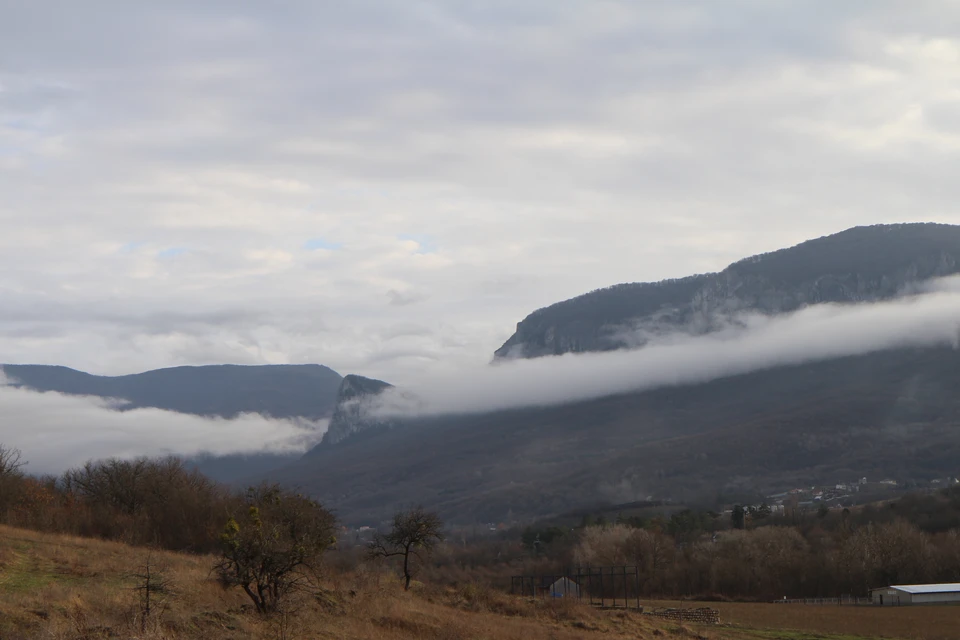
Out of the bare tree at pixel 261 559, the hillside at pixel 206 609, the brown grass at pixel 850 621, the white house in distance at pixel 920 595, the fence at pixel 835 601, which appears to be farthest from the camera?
the fence at pixel 835 601

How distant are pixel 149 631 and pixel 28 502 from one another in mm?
34310

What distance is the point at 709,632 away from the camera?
45.8 m

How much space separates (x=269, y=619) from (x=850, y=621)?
4319 centimetres

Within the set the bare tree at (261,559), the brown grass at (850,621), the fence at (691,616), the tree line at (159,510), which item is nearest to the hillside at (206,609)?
the bare tree at (261,559)

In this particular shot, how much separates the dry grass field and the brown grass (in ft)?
0.53

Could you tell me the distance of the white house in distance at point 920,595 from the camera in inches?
2931

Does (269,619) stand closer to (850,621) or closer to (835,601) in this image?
(850,621)

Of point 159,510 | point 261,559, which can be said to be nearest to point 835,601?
point 159,510

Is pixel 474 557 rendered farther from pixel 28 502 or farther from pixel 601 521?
pixel 28 502

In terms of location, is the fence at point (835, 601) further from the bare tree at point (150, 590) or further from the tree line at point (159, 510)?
the bare tree at point (150, 590)

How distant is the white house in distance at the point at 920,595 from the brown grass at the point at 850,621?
4.47m

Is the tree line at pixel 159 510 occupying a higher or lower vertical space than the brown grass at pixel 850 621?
higher

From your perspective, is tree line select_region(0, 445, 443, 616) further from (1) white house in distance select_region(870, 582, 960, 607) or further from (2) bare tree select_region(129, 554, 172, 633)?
(1) white house in distance select_region(870, 582, 960, 607)

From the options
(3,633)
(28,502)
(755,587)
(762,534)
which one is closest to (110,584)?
(3,633)
